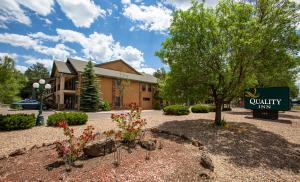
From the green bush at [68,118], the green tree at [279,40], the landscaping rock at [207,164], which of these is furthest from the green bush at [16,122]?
the green tree at [279,40]

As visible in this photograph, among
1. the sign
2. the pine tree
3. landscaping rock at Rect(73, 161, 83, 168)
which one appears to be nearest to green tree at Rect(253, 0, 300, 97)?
the sign

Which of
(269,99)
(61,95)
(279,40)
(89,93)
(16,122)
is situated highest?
(279,40)

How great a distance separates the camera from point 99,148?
234 inches

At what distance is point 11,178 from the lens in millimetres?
4926

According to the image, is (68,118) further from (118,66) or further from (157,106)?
(118,66)

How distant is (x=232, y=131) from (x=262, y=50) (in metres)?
5.03

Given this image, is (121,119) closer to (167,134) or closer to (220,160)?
(167,134)

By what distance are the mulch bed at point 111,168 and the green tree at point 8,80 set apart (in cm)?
486

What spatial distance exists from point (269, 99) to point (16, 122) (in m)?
19.1

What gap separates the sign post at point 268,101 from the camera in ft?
49.3

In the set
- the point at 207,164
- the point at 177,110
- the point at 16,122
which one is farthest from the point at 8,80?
the point at 177,110

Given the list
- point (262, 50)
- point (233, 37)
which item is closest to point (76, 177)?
point (233, 37)

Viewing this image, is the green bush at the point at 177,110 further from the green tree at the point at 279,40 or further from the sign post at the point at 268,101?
the green tree at the point at 279,40

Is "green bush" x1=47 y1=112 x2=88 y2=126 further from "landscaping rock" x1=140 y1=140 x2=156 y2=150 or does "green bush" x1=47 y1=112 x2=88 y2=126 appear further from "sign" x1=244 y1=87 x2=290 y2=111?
"sign" x1=244 y1=87 x2=290 y2=111
